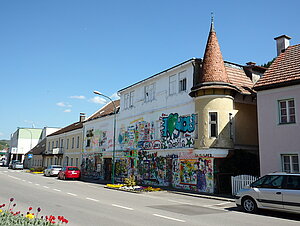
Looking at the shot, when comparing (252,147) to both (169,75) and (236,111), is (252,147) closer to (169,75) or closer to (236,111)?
(236,111)

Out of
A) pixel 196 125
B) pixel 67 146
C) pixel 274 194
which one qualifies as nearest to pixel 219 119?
pixel 196 125

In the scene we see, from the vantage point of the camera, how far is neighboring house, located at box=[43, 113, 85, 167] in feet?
135

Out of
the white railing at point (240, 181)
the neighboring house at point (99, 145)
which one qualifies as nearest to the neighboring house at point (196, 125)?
the white railing at point (240, 181)

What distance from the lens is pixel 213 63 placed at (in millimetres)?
20094

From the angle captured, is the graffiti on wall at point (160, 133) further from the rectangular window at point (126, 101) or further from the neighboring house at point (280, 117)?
the neighboring house at point (280, 117)

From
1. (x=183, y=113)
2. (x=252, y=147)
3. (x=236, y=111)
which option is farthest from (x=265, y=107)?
(x=183, y=113)

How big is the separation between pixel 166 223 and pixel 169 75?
1663 centimetres

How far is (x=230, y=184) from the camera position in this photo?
19.1 metres

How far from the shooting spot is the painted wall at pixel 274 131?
1536 cm

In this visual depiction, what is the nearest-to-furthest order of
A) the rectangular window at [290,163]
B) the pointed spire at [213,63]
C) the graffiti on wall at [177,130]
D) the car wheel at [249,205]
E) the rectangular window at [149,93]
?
1. the car wheel at [249,205]
2. the rectangular window at [290,163]
3. the pointed spire at [213,63]
4. the graffiti on wall at [177,130]
5. the rectangular window at [149,93]

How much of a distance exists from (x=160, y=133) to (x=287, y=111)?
35.5 ft

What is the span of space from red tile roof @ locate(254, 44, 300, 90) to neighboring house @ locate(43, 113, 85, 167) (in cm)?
2842

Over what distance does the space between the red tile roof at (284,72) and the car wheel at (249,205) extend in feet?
23.4

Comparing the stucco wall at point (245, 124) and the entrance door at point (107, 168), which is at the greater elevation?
the stucco wall at point (245, 124)
